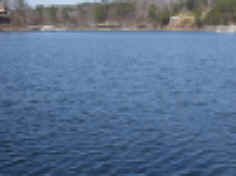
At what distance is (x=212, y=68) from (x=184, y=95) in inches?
707

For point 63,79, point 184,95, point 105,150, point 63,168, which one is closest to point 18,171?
point 63,168

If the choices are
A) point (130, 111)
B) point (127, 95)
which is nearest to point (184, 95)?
point (127, 95)

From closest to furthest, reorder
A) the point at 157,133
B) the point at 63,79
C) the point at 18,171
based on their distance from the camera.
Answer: the point at 18,171 → the point at 157,133 → the point at 63,79

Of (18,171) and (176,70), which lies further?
(176,70)

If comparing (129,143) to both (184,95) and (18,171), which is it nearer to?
(18,171)

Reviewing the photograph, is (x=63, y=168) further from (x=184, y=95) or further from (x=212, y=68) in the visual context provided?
(x=212, y=68)

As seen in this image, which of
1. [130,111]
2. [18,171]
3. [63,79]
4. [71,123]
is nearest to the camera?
[18,171]

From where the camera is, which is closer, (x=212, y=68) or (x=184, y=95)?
(x=184, y=95)

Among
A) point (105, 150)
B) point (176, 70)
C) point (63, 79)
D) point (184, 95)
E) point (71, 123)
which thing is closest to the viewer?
point (105, 150)

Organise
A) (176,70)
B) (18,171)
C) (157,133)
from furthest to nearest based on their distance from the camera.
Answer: (176,70) → (157,133) → (18,171)

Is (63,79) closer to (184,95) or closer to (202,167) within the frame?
(184,95)

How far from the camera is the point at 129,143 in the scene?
17.6 m

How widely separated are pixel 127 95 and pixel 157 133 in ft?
31.1

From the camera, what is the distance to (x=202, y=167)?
48.9 ft
